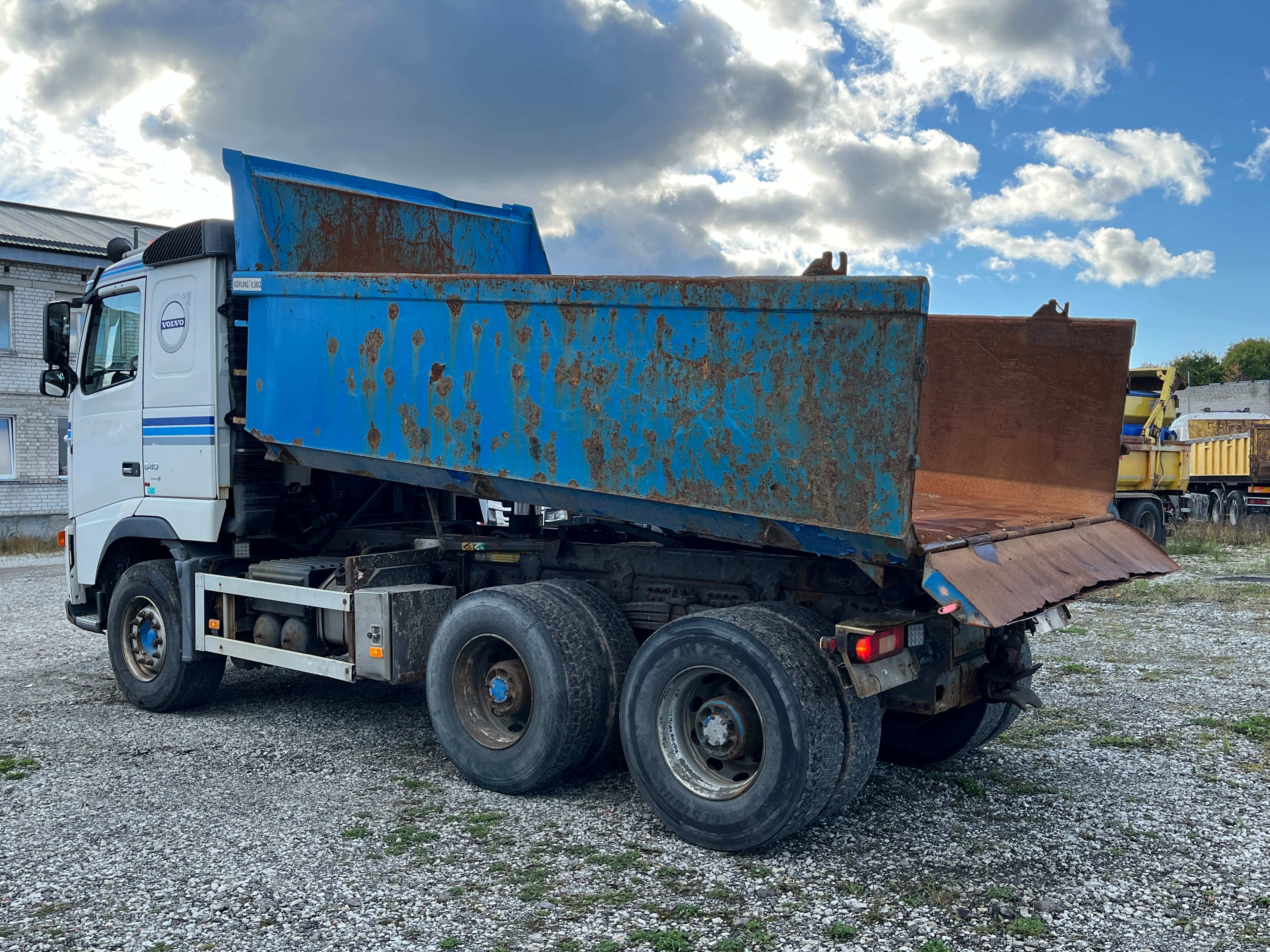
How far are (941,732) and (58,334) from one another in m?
6.57

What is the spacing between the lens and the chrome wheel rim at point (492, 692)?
5172 millimetres

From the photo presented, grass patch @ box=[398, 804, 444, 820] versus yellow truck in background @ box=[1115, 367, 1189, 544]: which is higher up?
yellow truck in background @ box=[1115, 367, 1189, 544]

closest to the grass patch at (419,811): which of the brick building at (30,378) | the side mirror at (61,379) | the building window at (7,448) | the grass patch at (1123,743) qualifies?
the grass patch at (1123,743)

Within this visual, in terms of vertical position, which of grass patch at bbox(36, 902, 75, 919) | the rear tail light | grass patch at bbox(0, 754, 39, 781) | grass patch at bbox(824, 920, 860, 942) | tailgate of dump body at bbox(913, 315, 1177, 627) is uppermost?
tailgate of dump body at bbox(913, 315, 1177, 627)

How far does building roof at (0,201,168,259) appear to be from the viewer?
933 inches

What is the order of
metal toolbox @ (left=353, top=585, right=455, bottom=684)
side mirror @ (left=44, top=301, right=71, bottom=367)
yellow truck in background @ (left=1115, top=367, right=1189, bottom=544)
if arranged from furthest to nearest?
A: 1. yellow truck in background @ (left=1115, top=367, right=1189, bottom=544)
2. side mirror @ (left=44, top=301, right=71, bottom=367)
3. metal toolbox @ (left=353, top=585, right=455, bottom=684)

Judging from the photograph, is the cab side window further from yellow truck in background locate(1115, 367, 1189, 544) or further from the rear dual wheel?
yellow truck in background locate(1115, 367, 1189, 544)

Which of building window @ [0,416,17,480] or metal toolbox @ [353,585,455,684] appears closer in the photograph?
metal toolbox @ [353,585,455,684]

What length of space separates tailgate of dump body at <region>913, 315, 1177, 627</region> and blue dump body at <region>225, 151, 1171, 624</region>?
0.01m

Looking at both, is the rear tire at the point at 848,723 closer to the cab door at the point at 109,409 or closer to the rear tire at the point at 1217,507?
the cab door at the point at 109,409

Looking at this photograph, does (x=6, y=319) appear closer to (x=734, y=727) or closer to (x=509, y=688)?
(x=509, y=688)

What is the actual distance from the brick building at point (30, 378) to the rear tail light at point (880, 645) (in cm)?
2366

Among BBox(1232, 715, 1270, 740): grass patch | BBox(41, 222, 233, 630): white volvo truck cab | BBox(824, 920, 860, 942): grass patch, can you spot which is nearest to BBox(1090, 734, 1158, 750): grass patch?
BBox(1232, 715, 1270, 740): grass patch

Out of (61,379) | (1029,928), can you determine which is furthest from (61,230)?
(1029,928)
